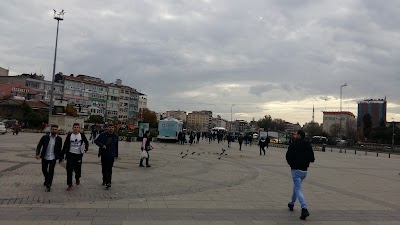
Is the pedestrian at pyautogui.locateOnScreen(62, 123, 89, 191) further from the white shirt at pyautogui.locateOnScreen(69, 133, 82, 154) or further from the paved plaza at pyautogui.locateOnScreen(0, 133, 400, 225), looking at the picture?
the paved plaza at pyautogui.locateOnScreen(0, 133, 400, 225)

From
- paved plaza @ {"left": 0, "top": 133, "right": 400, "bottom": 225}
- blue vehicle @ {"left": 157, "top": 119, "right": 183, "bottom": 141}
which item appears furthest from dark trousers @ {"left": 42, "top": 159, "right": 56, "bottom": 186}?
blue vehicle @ {"left": 157, "top": 119, "right": 183, "bottom": 141}

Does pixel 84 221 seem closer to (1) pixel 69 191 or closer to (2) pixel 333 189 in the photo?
(1) pixel 69 191

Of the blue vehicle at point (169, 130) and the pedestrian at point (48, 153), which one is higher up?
the blue vehicle at point (169, 130)

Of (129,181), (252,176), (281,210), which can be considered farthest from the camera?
(252,176)

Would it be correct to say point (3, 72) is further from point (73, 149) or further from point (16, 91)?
point (73, 149)

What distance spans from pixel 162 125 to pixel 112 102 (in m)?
82.4

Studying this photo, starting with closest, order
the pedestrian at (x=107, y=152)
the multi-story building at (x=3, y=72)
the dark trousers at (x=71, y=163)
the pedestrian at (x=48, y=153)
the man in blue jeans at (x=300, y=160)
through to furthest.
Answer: the man in blue jeans at (x=300, y=160)
the pedestrian at (x=48, y=153)
the dark trousers at (x=71, y=163)
the pedestrian at (x=107, y=152)
the multi-story building at (x=3, y=72)

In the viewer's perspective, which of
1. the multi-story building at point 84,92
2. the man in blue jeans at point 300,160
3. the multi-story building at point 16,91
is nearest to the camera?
the man in blue jeans at point 300,160

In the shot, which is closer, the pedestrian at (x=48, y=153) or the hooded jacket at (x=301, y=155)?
the hooded jacket at (x=301, y=155)

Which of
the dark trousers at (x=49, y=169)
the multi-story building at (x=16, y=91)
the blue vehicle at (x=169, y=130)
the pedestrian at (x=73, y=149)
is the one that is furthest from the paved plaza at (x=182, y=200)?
the multi-story building at (x=16, y=91)

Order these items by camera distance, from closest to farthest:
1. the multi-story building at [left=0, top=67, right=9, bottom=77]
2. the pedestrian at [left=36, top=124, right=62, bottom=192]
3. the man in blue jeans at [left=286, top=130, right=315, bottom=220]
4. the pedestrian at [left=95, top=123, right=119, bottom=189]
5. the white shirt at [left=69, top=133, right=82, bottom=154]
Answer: the man in blue jeans at [left=286, top=130, right=315, bottom=220] → the pedestrian at [left=36, top=124, right=62, bottom=192] → the white shirt at [left=69, top=133, right=82, bottom=154] → the pedestrian at [left=95, top=123, right=119, bottom=189] → the multi-story building at [left=0, top=67, right=9, bottom=77]

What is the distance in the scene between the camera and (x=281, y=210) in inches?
328

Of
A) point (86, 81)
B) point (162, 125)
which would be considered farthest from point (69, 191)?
point (86, 81)

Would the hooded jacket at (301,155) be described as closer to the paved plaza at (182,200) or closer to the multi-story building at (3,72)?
the paved plaza at (182,200)
